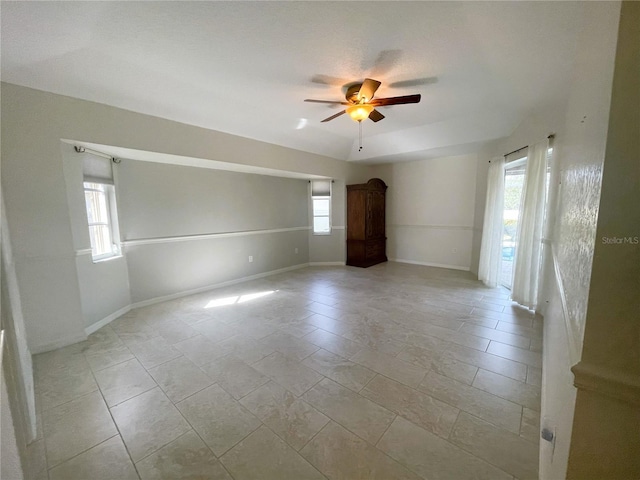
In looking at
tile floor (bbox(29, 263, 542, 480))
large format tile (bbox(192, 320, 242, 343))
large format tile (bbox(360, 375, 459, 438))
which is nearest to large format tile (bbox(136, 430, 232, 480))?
tile floor (bbox(29, 263, 542, 480))

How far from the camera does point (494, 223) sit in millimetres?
4199

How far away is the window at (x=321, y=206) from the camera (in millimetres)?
6094

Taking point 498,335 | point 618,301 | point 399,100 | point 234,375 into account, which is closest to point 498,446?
point 618,301

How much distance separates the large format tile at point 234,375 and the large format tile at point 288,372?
8 cm

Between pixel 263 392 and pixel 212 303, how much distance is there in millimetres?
2244

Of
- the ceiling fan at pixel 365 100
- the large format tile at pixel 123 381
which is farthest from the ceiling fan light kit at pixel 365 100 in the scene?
the large format tile at pixel 123 381

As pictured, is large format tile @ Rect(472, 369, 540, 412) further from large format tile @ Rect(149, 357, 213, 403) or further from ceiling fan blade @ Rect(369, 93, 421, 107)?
ceiling fan blade @ Rect(369, 93, 421, 107)

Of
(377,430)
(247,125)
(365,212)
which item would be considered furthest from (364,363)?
(365,212)

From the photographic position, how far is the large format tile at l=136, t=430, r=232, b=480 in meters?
1.33

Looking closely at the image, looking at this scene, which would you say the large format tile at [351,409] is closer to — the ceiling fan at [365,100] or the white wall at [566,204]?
the white wall at [566,204]

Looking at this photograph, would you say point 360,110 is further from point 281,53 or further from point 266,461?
point 266,461

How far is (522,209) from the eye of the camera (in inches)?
135

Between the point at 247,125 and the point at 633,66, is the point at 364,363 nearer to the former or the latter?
the point at 633,66

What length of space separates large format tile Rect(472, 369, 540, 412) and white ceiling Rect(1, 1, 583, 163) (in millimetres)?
2678
